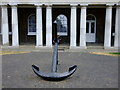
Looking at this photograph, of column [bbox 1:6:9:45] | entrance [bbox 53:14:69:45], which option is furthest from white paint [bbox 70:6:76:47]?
column [bbox 1:6:9:45]

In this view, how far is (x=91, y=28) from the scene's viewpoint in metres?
22.1

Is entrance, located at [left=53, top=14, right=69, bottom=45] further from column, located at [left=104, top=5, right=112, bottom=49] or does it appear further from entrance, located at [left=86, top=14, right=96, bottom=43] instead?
column, located at [left=104, top=5, right=112, bottom=49]

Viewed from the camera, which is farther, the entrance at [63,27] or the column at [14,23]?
the entrance at [63,27]

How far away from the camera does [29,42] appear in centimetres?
2223

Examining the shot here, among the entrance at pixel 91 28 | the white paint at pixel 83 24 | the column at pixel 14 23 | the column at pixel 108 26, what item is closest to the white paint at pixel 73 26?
the white paint at pixel 83 24

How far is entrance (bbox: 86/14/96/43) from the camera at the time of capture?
867 inches

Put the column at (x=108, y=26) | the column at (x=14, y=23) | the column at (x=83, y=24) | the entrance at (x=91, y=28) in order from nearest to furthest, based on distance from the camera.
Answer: the column at (x=83, y=24) → the column at (x=108, y=26) → the column at (x=14, y=23) → the entrance at (x=91, y=28)

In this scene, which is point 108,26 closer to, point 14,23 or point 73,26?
point 73,26

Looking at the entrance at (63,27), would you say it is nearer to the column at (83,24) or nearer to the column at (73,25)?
the column at (73,25)

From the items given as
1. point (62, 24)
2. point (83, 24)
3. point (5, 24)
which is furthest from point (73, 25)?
point (5, 24)

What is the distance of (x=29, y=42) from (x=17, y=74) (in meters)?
13.7

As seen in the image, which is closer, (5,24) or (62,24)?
(5,24)

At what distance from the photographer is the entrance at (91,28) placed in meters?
22.0

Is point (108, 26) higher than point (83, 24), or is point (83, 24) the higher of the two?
point (83, 24)
